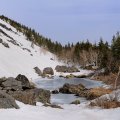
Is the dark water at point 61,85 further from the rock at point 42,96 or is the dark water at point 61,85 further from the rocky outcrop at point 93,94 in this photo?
the rock at point 42,96

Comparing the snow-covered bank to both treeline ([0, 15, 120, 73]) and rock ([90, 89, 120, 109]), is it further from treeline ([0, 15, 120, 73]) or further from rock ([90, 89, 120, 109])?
treeline ([0, 15, 120, 73])

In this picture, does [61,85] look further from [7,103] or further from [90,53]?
[90,53]

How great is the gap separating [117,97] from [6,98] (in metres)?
5.89

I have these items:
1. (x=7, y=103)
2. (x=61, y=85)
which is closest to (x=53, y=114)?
(x=7, y=103)

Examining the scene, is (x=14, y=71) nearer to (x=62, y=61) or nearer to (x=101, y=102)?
(x=101, y=102)

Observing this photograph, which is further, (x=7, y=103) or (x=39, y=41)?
(x=39, y=41)

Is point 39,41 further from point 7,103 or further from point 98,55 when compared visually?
point 7,103

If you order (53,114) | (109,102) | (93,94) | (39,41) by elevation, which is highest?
(39,41)

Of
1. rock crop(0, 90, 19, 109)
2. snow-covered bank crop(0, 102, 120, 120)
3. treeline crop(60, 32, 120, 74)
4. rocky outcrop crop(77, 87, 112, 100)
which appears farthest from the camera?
treeline crop(60, 32, 120, 74)

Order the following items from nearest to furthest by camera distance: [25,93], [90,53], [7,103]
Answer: [7,103] < [25,93] < [90,53]

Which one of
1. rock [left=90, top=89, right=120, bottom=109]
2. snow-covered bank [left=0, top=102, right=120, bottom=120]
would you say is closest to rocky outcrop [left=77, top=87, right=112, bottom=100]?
rock [left=90, top=89, right=120, bottom=109]

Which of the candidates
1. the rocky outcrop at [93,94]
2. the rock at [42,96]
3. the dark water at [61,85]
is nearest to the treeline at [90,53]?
the dark water at [61,85]

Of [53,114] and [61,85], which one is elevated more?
[61,85]

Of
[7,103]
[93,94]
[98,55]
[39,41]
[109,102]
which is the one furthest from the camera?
[39,41]
